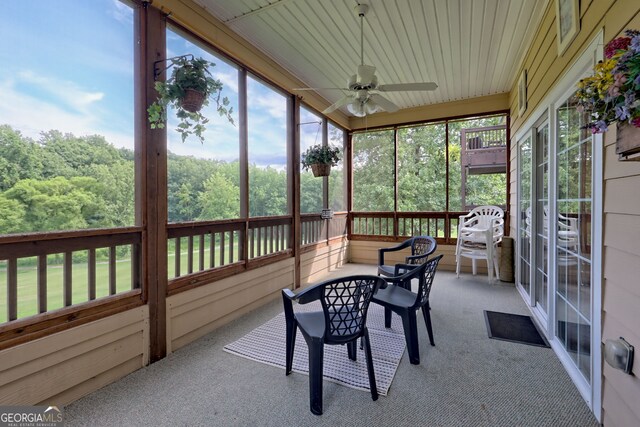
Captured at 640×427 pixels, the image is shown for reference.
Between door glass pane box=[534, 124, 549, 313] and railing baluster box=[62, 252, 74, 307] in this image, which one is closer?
railing baluster box=[62, 252, 74, 307]

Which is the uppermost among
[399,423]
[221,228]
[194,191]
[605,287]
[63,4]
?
[63,4]

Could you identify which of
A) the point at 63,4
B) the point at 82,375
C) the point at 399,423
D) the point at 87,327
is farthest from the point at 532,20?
the point at 82,375

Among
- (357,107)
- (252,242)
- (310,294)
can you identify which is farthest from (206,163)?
(310,294)

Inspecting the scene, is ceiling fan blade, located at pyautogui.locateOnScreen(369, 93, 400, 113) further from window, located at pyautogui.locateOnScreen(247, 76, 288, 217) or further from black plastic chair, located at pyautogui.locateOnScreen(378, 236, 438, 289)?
black plastic chair, located at pyautogui.locateOnScreen(378, 236, 438, 289)

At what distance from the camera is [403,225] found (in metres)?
5.73

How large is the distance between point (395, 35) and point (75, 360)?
12.7 feet

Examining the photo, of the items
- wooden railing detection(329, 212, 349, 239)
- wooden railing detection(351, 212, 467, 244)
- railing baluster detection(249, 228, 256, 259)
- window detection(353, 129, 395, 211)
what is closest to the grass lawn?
railing baluster detection(249, 228, 256, 259)

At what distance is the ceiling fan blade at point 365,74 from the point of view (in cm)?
257

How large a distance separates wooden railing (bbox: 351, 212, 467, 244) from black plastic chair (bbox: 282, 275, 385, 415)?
396 cm

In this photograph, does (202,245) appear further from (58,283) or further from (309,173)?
(309,173)

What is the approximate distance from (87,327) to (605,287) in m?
3.07

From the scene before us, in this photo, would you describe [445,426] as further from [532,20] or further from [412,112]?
[412,112]

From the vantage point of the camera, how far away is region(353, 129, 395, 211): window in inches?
241

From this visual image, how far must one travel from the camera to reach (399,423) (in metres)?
1.64
